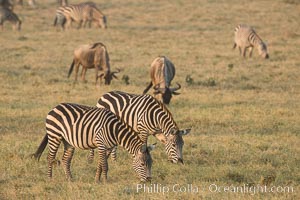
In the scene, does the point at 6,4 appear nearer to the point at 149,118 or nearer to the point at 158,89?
the point at 158,89

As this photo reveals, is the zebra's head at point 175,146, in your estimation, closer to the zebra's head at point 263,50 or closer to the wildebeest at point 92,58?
the wildebeest at point 92,58

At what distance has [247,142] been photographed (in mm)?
13438

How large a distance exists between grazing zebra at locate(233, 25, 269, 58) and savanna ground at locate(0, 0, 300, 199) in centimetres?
56

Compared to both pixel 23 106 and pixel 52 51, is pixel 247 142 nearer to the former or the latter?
pixel 23 106

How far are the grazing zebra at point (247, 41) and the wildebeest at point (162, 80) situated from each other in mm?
9385

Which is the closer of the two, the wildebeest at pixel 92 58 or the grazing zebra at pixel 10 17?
the wildebeest at pixel 92 58

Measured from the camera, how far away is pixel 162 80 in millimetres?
18547

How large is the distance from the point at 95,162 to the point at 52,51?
56.1 feet

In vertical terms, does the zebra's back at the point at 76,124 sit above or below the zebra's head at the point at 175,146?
above

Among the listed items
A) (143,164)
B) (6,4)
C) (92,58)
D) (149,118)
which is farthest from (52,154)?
(6,4)

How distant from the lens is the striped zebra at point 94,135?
32.2ft

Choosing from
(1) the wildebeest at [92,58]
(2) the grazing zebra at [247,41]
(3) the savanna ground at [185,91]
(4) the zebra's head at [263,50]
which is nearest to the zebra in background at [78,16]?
(3) the savanna ground at [185,91]

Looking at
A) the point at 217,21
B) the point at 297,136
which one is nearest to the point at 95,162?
the point at 297,136

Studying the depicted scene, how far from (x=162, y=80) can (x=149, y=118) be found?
7028 mm
